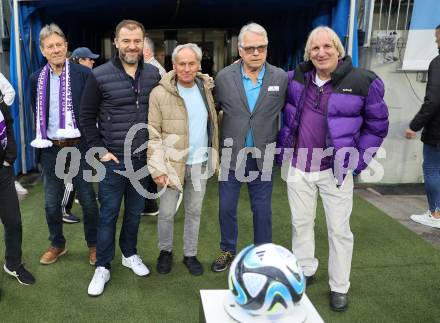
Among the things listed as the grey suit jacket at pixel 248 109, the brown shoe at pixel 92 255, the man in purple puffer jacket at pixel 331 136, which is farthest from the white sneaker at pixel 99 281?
the man in purple puffer jacket at pixel 331 136

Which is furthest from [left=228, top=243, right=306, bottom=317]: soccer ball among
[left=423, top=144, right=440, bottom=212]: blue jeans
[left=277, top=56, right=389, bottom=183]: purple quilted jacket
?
[left=423, top=144, right=440, bottom=212]: blue jeans

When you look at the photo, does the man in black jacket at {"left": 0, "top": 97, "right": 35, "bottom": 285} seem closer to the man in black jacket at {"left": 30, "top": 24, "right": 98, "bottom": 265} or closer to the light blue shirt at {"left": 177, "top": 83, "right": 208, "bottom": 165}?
the man in black jacket at {"left": 30, "top": 24, "right": 98, "bottom": 265}

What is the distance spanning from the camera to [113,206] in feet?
8.50

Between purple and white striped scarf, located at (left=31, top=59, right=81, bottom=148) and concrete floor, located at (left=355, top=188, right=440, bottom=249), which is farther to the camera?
concrete floor, located at (left=355, top=188, right=440, bottom=249)

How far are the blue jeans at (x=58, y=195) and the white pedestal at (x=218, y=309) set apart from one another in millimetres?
1395

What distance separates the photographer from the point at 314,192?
2545 mm

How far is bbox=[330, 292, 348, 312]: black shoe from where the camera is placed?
2.51 metres

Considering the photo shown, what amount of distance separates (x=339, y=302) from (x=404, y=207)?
2.36 metres

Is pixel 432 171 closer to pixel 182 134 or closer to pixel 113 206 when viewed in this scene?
pixel 182 134

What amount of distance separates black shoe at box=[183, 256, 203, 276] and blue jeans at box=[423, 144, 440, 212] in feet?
7.66

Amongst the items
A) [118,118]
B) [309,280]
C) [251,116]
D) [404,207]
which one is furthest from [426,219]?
[118,118]

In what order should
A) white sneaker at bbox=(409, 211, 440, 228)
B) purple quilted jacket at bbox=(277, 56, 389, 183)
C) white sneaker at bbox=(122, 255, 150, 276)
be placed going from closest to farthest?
purple quilted jacket at bbox=(277, 56, 389, 183)
white sneaker at bbox=(122, 255, 150, 276)
white sneaker at bbox=(409, 211, 440, 228)

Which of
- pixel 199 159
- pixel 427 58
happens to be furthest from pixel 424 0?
pixel 199 159

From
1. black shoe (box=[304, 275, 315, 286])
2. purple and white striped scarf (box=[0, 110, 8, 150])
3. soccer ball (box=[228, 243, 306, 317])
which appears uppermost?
purple and white striped scarf (box=[0, 110, 8, 150])
